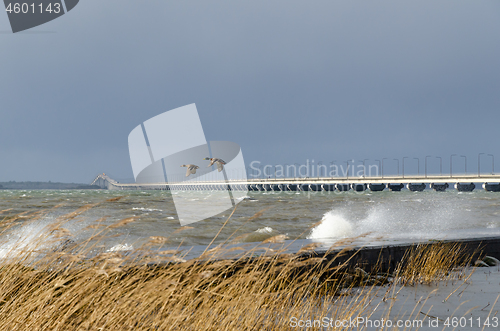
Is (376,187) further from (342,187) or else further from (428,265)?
(428,265)

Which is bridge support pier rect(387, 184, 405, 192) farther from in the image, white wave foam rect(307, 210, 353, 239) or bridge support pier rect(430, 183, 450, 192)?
white wave foam rect(307, 210, 353, 239)

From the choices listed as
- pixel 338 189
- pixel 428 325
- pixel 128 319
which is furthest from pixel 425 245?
pixel 338 189

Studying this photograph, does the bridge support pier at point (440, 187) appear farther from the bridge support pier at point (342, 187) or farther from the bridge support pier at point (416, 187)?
the bridge support pier at point (342, 187)

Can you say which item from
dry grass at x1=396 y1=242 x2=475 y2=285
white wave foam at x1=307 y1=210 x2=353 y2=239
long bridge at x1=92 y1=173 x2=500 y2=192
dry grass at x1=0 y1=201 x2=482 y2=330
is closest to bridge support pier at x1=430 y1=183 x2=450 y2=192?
long bridge at x1=92 y1=173 x2=500 y2=192

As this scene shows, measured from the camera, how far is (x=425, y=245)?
661 centimetres

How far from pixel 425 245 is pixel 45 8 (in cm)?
835

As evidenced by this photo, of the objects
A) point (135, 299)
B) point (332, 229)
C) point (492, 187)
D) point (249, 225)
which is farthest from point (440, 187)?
point (135, 299)

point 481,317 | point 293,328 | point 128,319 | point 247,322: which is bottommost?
point 481,317

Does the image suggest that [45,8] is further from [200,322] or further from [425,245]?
[425,245]

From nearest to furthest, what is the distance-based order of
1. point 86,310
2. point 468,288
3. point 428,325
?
point 86,310, point 428,325, point 468,288

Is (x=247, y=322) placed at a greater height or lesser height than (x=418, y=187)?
greater

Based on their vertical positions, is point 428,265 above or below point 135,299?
below

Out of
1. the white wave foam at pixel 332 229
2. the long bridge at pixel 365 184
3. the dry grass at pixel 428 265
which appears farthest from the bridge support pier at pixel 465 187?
the dry grass at pixel 428 265

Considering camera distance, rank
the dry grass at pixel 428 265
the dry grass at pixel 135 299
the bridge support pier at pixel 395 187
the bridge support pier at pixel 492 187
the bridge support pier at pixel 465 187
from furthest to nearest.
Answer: the bridge support pier at pixel 395 187 → the bridge support pier at pixel 465 187 → the bridge support pier at pixel 492 187 → the dry grass at pixel 428 265 → the dry grass at pixel 135 299
